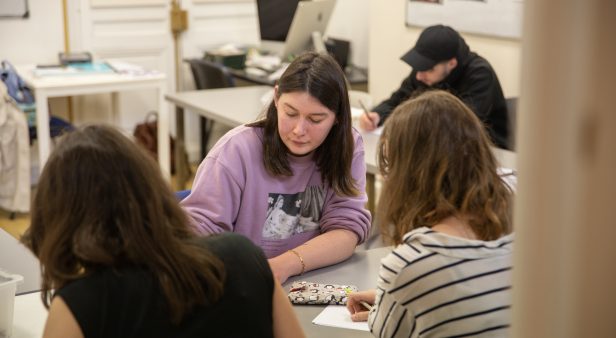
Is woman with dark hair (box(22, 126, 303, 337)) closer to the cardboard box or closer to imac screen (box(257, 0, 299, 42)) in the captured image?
the cardboard box

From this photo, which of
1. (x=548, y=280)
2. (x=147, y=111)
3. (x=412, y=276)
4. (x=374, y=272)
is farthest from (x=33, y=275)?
(x=147, y=111)

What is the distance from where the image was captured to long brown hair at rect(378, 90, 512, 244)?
131 centimetres

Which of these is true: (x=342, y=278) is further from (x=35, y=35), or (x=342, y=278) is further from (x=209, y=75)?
(x=35, y=35)

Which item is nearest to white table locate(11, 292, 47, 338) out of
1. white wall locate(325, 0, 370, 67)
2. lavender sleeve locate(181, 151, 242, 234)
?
lavender sleeve locate(181, 151, 242, 234)

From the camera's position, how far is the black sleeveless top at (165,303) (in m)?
1.03

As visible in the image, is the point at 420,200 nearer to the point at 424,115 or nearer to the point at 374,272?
the point at 424,115

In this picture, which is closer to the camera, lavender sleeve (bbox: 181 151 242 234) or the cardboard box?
the cardboard box

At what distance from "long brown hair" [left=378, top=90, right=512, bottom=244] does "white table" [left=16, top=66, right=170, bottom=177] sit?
3.35 metres

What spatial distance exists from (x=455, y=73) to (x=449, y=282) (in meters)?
2.27

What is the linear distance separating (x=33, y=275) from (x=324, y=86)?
2.69 feet

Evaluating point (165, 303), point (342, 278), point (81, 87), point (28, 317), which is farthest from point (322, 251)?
point (81, 87)

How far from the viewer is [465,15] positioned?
403 centimetres

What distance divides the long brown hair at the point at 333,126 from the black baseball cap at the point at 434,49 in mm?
1519

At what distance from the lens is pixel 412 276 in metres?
1.27
